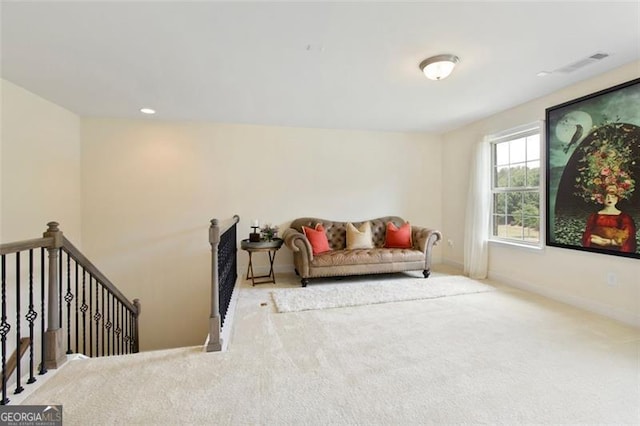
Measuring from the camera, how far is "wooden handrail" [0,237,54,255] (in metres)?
1.49

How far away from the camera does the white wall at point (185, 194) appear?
411 cm

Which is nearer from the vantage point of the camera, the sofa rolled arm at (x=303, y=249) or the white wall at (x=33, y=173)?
the white wall at (x=33, y=173)

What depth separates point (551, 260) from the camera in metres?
3.37

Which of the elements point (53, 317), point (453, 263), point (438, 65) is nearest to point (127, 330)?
point (53, 317)

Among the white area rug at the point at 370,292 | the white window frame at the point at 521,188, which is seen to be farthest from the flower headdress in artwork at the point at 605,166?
the white area rug at the point at 370,292

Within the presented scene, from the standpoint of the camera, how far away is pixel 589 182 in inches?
116

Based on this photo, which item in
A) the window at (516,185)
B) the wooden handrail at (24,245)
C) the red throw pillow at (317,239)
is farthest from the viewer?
the red throw pillow at (317,239)

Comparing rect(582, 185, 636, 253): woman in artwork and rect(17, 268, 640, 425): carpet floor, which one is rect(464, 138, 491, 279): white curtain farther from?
rect(17, 268, 640, 425): carpet floor

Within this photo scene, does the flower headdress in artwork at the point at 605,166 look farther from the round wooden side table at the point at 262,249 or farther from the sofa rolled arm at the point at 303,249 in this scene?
the round wooden side table at the point at 262,249

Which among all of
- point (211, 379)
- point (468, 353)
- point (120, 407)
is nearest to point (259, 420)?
point (211, 379)

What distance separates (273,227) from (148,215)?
1.85 metres

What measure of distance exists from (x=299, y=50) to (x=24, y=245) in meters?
2.30

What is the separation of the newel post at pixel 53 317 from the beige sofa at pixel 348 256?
2339mm

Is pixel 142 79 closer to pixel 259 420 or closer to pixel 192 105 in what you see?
pixel 192 105
